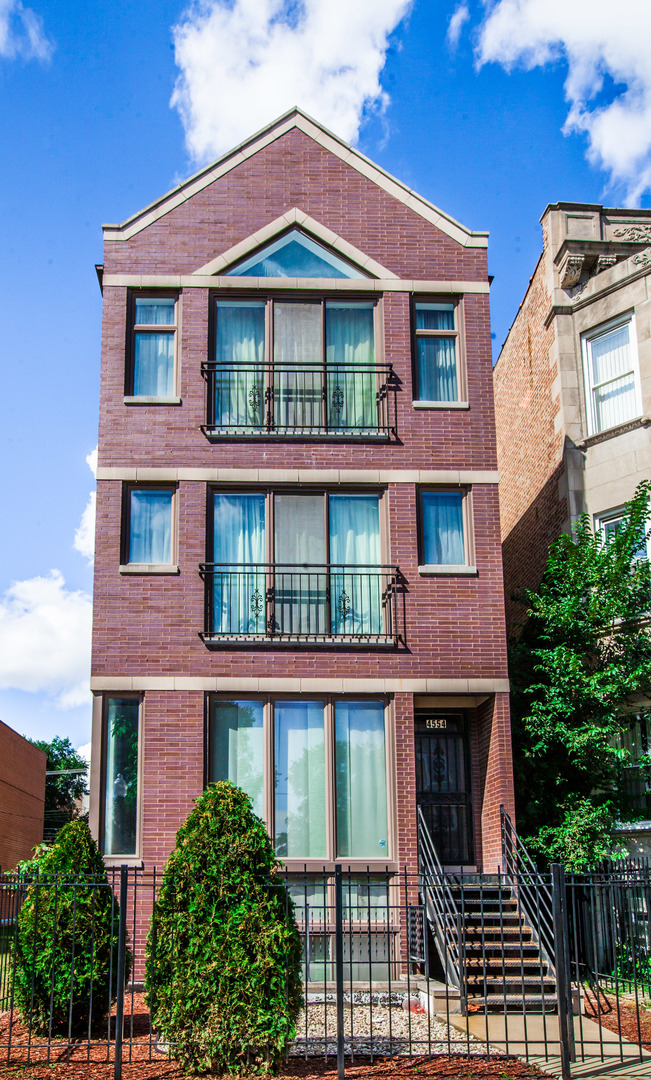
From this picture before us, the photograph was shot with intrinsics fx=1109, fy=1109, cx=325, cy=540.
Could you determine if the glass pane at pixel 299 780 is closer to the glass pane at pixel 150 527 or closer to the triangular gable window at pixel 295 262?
the glass pane at pixel 150 527

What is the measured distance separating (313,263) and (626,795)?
9.15 meters

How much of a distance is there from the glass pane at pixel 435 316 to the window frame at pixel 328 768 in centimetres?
567

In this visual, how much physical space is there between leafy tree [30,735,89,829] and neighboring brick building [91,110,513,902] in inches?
2215

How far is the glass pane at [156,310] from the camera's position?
16.5 m

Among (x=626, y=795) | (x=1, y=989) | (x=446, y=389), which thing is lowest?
(x=1, y=989)

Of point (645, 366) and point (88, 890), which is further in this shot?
point (645, 366)

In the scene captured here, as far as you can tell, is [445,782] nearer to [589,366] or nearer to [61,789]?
[589,366]

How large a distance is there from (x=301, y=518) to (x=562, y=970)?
769 cm

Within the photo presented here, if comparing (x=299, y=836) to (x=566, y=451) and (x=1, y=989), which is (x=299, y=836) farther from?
(x=566, y=451)

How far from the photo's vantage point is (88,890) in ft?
35.8

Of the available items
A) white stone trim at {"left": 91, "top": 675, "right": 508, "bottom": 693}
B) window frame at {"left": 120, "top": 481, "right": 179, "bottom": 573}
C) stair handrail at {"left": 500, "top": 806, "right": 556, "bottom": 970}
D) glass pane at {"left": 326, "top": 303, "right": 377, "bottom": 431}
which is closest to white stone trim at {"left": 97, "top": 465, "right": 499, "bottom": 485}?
window frame at {"left": 120, "top": 481, "right": 179, "bottom": 573}

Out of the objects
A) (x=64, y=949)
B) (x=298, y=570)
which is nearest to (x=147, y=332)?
(x=298, y=570)

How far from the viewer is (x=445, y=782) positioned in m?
16.0

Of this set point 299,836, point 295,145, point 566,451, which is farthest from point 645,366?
point 299,836
